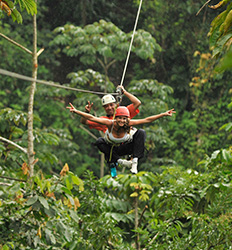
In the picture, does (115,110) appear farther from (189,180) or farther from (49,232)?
(189,180)

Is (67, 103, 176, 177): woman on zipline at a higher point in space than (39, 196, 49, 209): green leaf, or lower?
higher

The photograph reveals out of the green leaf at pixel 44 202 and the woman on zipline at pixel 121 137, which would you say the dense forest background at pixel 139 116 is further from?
the woman on zipline at pixel 121 137

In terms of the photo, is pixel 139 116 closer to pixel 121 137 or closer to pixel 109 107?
pixel 109 107

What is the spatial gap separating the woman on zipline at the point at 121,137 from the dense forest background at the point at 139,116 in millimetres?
472

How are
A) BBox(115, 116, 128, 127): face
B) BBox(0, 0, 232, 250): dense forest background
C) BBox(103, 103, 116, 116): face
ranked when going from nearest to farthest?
BBox(115, 116, 128, 127): face, BBox(103, 103, 116, 116): face, BBox(0, 0, 232, 250): dense forest background

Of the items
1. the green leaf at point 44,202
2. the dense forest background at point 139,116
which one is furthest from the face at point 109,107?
the green leaf at point 44,202

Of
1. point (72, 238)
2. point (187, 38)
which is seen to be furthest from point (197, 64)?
point (72, 238)

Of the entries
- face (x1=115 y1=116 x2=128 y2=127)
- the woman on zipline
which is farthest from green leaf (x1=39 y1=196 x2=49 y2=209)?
face (x1=115 y1=116 x2=128 y2=127)

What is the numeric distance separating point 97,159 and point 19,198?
7.46m

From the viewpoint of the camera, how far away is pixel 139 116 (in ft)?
30.3

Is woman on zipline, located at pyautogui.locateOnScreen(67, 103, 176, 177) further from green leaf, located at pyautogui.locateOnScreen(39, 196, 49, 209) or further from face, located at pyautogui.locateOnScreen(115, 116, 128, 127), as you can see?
green leaf, located at pyautogui.locateOnScreen(39, 196, 49, 209)

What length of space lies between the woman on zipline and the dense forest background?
47 cm

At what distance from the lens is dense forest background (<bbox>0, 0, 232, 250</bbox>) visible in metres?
4.79

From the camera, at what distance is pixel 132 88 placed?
9141 millimetres
